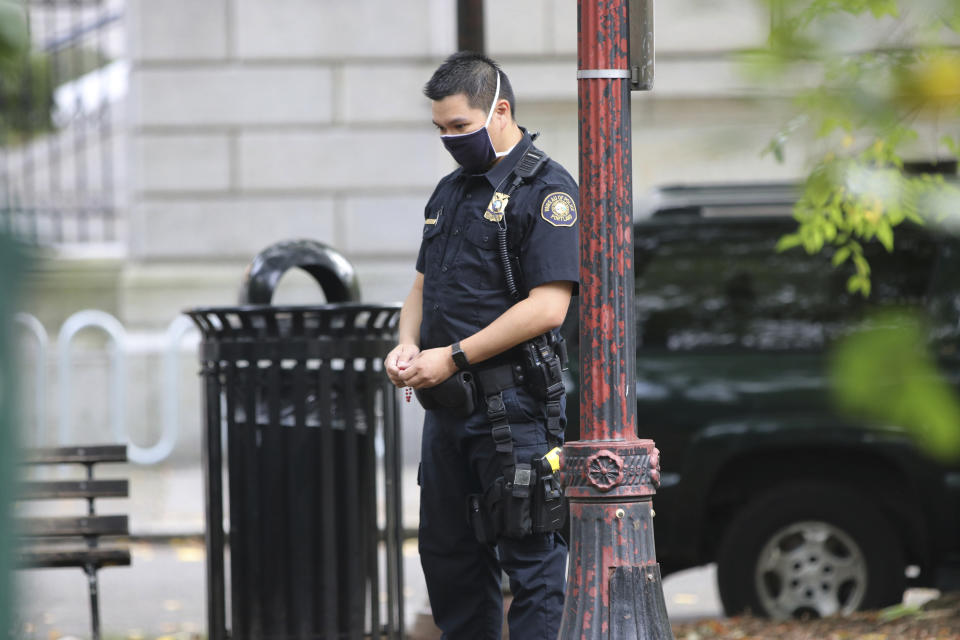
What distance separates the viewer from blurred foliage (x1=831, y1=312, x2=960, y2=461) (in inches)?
58.2

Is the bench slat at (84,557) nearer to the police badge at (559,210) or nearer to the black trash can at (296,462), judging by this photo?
the black trash can at (296,462)

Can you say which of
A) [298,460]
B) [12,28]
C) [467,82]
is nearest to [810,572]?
[298,460]

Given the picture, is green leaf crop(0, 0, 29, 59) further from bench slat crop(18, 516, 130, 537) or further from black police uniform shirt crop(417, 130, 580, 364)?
bench slat crop(18, 516, 130, 537)

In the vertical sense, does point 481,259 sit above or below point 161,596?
above

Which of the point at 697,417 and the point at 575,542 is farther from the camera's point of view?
the point at 697,417

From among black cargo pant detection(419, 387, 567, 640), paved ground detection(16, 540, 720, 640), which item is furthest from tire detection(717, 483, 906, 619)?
black cargo pant detection(419, 387, 567, 640)

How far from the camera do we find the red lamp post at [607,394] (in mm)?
3211

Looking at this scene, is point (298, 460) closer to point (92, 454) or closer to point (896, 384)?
point (92, 454)

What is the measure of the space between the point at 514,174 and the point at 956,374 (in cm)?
228

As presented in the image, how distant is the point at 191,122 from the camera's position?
12180 mm

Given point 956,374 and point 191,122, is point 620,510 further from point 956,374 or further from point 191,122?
point 191,122

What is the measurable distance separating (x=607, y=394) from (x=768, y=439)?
9.37 ft

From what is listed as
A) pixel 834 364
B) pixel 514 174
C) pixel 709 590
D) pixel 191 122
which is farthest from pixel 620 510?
pixel 191 122

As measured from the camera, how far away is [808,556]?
19.4ft
